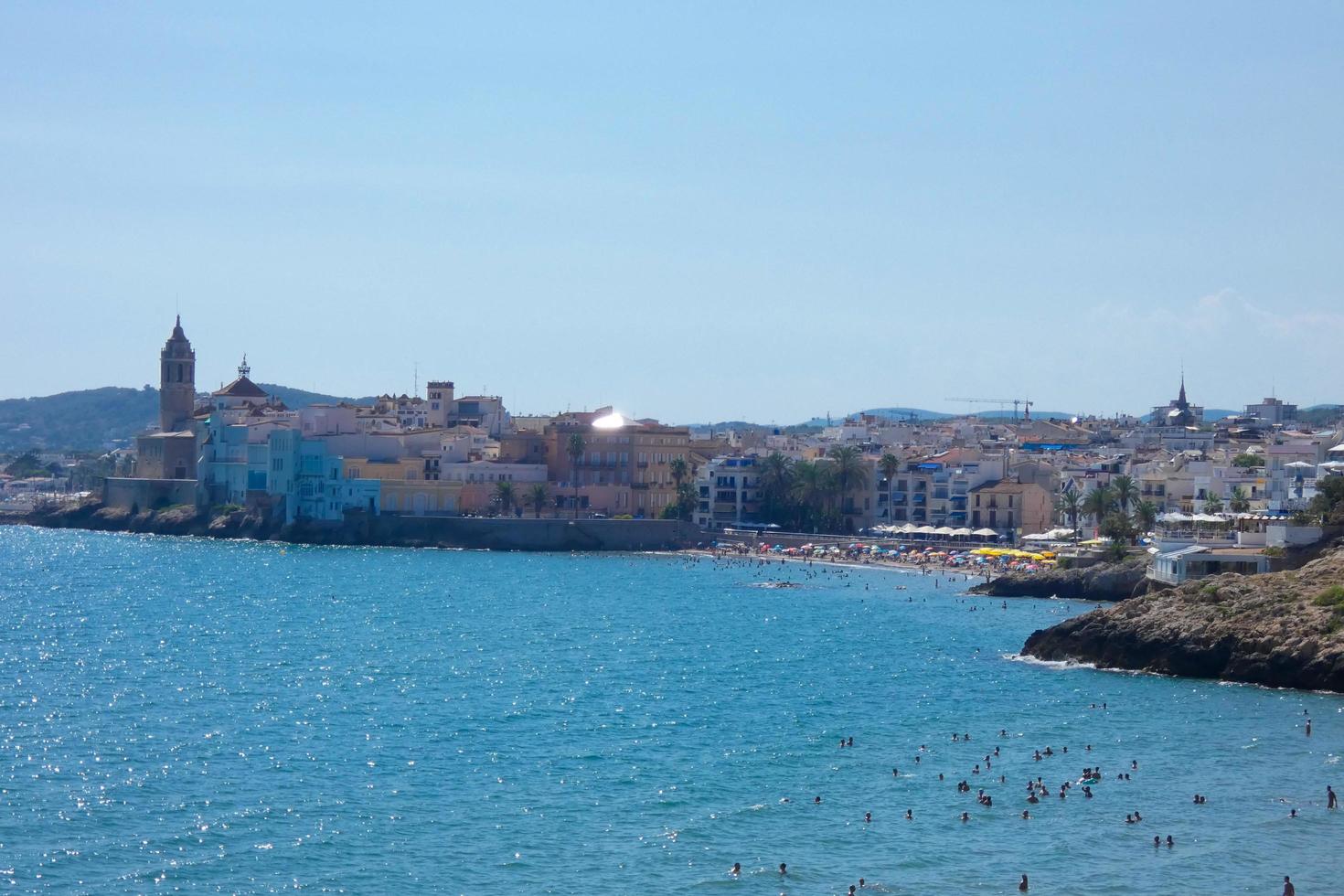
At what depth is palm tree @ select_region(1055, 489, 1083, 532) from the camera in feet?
308

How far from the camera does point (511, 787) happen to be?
37.3 meters

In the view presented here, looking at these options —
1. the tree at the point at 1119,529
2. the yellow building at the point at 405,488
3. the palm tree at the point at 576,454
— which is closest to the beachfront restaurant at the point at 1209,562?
the tree at the point at 1119,529

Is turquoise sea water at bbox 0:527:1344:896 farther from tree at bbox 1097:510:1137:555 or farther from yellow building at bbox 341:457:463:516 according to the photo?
yellow building at bbox 341:457:463:516

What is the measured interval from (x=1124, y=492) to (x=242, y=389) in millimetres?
68226

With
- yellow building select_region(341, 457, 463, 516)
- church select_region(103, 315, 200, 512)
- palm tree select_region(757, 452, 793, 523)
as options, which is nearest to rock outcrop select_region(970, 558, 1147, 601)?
palm tree select_region(757, 452, 793, 523)

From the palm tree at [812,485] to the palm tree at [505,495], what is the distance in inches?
676

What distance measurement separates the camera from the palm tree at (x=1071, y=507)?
93.9 m

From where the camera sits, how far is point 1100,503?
293 ft

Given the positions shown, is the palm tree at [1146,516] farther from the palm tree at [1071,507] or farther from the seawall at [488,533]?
the seawall at [488,533]

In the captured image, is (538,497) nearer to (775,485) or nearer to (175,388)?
(775,485)

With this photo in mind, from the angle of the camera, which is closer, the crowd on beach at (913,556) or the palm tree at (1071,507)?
the crowd on beach at (913,556)

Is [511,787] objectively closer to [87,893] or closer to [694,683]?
[87,893]

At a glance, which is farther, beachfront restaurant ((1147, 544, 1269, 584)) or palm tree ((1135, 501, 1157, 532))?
palm tree ((1135, 501, 1157, 532))

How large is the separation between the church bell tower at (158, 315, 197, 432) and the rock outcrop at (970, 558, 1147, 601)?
6952 centimetres
